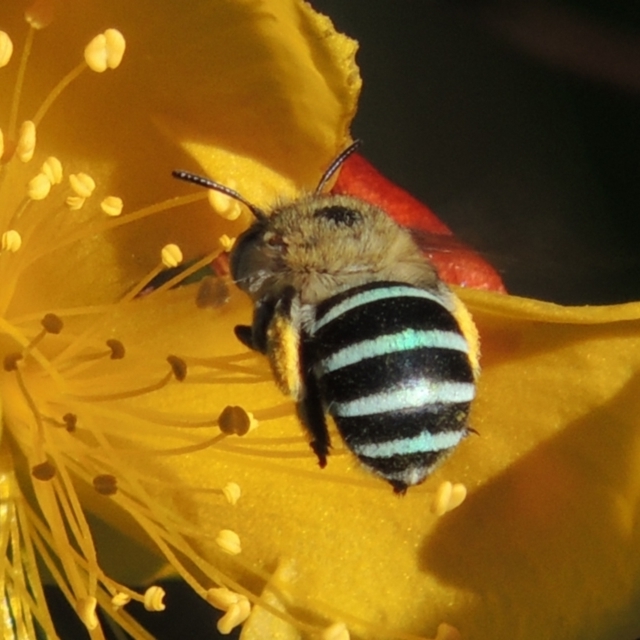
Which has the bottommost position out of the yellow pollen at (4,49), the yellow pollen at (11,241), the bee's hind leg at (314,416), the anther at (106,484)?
the anther at (106,484)

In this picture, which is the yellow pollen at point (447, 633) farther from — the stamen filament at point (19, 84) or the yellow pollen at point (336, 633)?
the stamen filament at point (19, 84)

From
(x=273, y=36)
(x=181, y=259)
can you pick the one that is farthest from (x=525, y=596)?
(x=273, y=36)

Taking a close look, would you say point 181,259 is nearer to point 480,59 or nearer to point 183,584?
point 183,584

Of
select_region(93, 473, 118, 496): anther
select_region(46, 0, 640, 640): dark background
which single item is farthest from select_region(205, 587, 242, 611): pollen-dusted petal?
select_region(46, 0, 640, 640): dark background

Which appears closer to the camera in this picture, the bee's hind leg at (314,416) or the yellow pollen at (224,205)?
the bee's hind leg at (314,416)

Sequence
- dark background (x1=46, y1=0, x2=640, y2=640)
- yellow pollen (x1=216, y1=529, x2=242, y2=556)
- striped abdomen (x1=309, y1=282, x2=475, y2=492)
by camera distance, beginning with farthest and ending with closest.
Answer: dark background (x1=46, y1=0, x2=640, y2=640), yellow pollen (x1=216, y1=529, x2=242, y2=556), striped abdomen (x1=309, y1=282, x2=475, y2=492)

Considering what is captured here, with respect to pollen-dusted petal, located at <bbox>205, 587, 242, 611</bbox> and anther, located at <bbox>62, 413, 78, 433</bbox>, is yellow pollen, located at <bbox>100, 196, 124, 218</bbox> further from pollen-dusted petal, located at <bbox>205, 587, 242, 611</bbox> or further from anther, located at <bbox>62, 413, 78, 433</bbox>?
pollen-dusted petal, located at <bbox>205, 587, 242, 611</bbox>

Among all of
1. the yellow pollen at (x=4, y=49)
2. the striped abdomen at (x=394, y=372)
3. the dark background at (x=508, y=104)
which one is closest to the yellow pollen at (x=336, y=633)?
the striped abdomen at (x=394, y=372)
